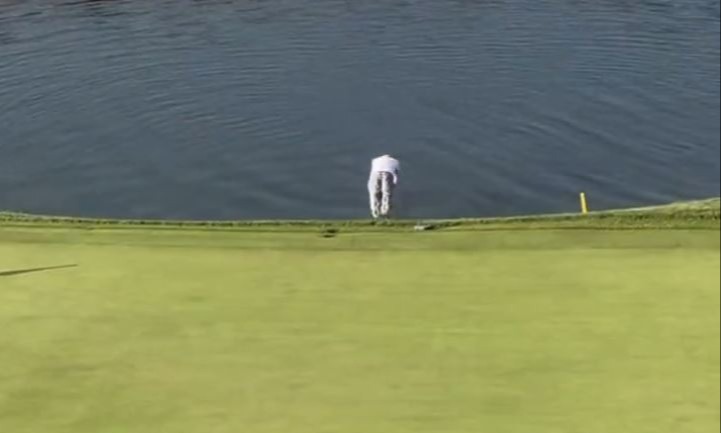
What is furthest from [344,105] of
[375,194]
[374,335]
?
[374,335]

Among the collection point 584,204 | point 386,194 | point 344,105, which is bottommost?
point 584,204

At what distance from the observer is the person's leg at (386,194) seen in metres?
2.92

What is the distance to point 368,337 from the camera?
2.16 meters

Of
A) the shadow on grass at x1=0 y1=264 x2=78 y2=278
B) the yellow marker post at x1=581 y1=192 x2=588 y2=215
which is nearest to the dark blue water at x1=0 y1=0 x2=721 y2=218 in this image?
the yellow marker post at x1=581 y1=192 x2=588 y2=215

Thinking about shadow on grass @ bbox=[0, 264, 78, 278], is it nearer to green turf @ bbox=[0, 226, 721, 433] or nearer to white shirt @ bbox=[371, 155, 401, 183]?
green turf @ bbox=[0, 226, 721, 433]

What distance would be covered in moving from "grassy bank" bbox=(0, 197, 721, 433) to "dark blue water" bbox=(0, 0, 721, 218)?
0.94 feet

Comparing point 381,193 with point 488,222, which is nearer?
point 488,222

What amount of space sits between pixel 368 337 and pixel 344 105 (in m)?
2.24

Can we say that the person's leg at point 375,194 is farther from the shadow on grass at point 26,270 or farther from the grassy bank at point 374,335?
the shadow on grass at point 26,270

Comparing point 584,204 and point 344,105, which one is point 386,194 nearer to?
point 584,204

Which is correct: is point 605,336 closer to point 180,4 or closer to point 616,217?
point 616,217

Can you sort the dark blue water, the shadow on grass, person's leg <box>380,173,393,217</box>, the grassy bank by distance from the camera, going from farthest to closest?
the dark blue water < person's leg <box>380,173,393,217</box> < the shadow on grass < the grassy bank

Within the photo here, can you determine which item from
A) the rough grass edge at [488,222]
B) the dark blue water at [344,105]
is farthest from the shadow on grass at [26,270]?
the dark blue water at [344,105]

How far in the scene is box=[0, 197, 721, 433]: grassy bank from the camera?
76.4 inches
